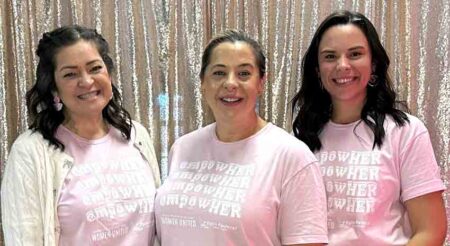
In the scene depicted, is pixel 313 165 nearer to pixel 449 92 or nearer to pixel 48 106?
pixel 48 106

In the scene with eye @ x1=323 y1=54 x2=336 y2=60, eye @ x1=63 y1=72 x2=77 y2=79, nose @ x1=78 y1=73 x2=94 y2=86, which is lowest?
nose @ x1=78 y1=73 x2=94 y2=86

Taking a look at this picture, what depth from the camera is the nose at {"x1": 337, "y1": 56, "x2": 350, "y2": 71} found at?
1586 mm

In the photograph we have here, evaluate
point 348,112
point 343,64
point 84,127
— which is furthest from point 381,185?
point 84,127

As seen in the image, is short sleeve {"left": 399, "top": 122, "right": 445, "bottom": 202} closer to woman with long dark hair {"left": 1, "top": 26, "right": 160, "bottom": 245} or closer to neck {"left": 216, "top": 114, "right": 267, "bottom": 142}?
neck {"left": 216, "top": 114, "right": 267, "bottom": 142}

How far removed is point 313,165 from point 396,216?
1.03 feet

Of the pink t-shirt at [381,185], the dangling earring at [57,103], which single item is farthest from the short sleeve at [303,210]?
the dangling earring at [57,103]

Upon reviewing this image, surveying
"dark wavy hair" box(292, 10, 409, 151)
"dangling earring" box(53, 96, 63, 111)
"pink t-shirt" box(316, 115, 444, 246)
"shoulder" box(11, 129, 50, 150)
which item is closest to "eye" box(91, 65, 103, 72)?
"dangling earring" box(53, 96, 63, 111)

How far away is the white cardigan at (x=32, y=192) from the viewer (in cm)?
145

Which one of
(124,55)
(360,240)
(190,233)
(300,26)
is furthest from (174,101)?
(360,240)

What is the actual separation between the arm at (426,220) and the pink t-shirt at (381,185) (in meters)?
0.03

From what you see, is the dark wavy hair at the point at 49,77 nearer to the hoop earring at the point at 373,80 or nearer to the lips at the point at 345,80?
the lips at the point at 345,80

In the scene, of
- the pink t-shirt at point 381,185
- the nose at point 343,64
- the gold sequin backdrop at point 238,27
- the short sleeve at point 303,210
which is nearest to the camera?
the short sleeve at point 303,210

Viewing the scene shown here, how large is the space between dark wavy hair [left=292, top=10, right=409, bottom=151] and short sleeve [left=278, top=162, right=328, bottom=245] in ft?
0.90

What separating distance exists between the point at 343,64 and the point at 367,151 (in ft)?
0.90
